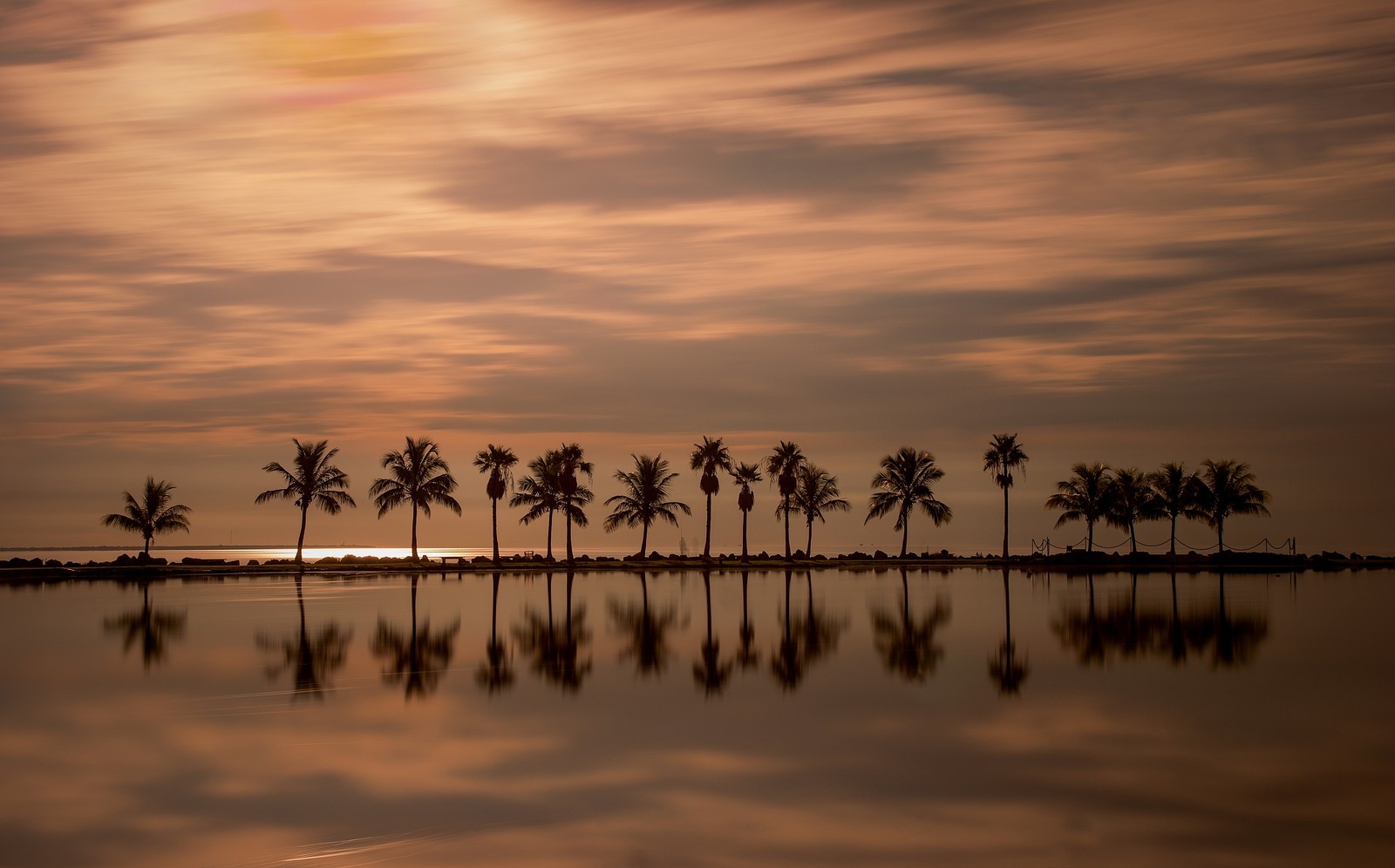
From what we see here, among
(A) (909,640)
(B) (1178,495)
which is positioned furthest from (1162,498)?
(A) (909,640)

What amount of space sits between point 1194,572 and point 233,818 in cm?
7719

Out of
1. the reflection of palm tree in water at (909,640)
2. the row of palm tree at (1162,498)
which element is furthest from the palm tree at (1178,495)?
the reflection of palm tree in water at (909,640)

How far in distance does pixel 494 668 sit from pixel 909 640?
11400 mm

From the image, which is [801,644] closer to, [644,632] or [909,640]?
[909,640]

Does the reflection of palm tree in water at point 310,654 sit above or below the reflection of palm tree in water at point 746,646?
above

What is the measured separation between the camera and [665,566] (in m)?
89.9

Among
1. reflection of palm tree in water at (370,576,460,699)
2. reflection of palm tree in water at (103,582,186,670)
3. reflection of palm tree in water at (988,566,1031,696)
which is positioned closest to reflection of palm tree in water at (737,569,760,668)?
reflection of palm tree in water at (988,566,1031,696)

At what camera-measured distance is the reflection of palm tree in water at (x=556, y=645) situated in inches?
1021

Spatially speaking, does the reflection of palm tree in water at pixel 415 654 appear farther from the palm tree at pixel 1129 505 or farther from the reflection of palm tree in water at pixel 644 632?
the palm tree at pixel 1129 505

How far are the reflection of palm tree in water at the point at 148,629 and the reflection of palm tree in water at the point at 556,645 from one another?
28.4ft

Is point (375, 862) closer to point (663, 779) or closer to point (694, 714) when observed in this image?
point (663, 779)

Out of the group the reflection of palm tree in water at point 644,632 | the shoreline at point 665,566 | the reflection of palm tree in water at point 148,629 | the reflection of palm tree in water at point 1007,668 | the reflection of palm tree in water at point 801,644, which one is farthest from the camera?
the shoreline at point 665,566

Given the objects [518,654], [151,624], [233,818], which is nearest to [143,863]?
[233,818]

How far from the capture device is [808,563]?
314 feet
